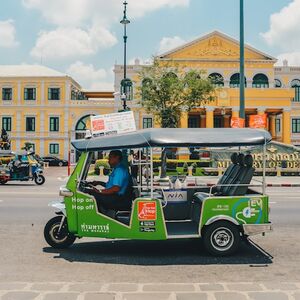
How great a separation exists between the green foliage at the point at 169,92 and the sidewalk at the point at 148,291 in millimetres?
29506

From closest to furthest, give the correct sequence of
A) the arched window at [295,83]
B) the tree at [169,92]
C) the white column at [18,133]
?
the tree at [169,92], the white column at [18,133], the arched window at [295,83]

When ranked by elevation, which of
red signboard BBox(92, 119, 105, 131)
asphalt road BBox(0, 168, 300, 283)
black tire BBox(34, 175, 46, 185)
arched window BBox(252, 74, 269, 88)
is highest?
arched window BBox(252, 74, 269, 88)

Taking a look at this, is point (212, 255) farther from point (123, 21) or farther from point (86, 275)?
point (123, 21)

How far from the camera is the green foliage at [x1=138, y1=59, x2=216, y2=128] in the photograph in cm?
3600

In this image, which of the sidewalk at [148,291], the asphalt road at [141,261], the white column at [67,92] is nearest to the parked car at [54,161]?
the white column at [67,92]

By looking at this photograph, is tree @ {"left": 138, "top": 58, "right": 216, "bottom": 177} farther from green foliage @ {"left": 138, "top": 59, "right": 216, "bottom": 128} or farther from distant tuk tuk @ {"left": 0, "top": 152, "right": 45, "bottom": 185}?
distant tuk tuk @ {"left": 0, "top": 152, "right": 45, "bottom": 185}

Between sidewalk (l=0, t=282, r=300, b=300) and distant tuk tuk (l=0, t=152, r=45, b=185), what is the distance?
18.3 metres

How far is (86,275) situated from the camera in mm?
7051

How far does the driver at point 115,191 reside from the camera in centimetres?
850

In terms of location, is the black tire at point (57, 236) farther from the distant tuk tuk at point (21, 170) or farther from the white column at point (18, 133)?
the white column at point (18, 133)

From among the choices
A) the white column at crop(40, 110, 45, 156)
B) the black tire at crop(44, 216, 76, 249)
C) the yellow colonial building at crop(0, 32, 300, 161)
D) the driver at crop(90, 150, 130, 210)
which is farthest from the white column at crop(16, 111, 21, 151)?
the driver at crop(90, 150, 130, 210)

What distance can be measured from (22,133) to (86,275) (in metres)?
53.8

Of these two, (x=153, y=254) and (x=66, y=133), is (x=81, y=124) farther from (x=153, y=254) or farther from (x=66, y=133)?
(x=153, y=254)

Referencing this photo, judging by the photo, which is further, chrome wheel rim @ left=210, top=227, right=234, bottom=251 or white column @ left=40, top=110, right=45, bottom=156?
white column @ left=40, top=110, right=45, bottom=156
